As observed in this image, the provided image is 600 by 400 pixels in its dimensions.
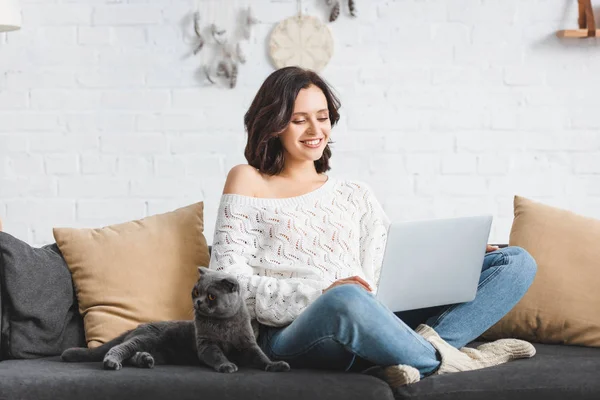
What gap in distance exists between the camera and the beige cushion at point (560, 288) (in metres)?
2.63

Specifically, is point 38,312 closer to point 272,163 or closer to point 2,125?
point 272,163

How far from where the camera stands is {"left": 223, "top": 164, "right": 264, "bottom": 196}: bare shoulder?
256cm

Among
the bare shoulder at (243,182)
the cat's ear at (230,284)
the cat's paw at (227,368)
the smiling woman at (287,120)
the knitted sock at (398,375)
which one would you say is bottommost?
the knitted sock at (398,375)

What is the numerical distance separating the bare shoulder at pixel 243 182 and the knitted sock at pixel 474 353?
0.63 meters

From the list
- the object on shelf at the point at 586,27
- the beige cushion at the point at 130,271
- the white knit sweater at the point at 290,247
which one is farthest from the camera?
the object on shelf at the point at 586,27

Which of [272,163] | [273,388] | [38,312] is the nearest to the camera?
[273,388]

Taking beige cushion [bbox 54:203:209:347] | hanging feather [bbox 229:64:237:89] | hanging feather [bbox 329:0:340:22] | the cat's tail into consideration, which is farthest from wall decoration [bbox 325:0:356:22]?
the cat's tail

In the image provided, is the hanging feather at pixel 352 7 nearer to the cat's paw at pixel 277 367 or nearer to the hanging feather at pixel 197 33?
the hanging feather at pixel 197 33

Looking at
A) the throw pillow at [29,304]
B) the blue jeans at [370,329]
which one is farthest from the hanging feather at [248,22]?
the blue jeans at [370,329]

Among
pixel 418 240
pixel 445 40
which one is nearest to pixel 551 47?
pixel 445 40

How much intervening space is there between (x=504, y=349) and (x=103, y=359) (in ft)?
3.55

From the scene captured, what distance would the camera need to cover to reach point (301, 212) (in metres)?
2.57

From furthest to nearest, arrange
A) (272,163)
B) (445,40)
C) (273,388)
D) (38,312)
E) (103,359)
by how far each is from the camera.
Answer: (445,40) < (272,163) < (38,312) < (103,359) < (273,388)

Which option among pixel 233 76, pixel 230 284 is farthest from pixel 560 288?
pixel 233 76
